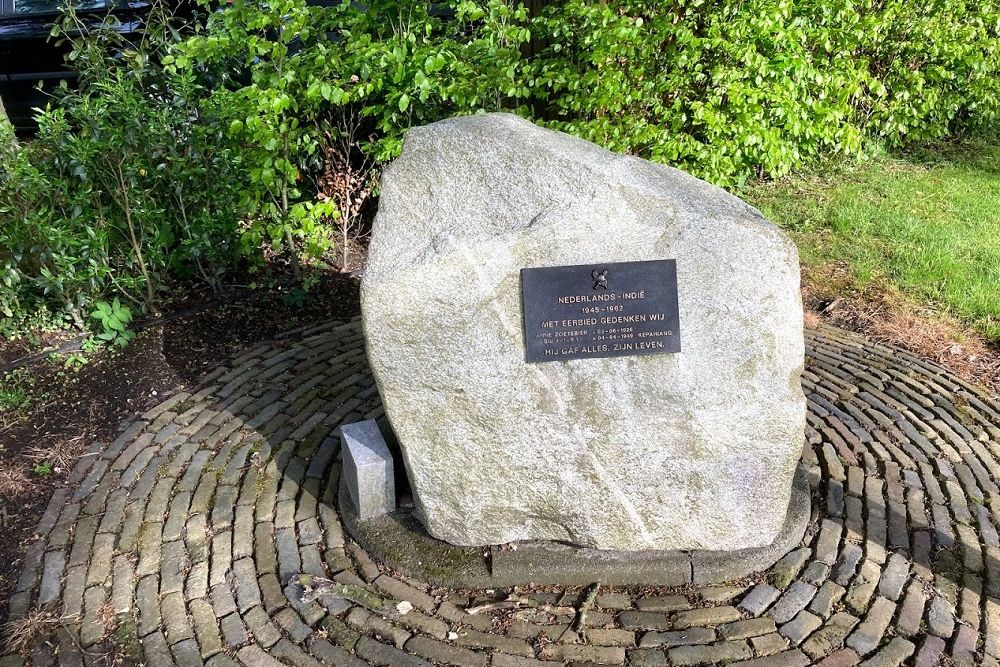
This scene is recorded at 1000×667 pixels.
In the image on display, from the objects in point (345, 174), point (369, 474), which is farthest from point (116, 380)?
point (345, 174)

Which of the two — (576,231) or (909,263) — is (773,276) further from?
(909,263)

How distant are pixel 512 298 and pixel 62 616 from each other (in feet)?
7.72

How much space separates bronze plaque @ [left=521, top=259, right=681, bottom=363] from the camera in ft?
9.30

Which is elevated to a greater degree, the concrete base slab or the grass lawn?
the grass lawn

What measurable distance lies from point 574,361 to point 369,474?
1.16m

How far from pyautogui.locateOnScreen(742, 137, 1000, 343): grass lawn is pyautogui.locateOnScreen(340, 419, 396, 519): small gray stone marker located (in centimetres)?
439

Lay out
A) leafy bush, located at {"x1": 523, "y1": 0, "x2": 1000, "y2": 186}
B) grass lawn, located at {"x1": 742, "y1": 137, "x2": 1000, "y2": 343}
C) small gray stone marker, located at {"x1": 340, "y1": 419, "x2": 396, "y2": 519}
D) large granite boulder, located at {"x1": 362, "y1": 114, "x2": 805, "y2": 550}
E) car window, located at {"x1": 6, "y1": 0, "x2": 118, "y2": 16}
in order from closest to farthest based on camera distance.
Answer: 1. large granite boulder, located at {"x1": 362, "y1": 114, "x2": 805, "y2": 550}
2. small gray stone marker, located at {"x1": 340, "y1": 419, "x2": 396, "y2": 519}
3. leafy bush, located at {"x1": 523, "y1": 0, "x2": 1000, "y2": 186}
4. grass lawn, located at {"x1": 742, "y1": 137, "x2": 1000, "y2": 343}
5. car window, located at {"x1": 6, "y1": 0, "x2": 118, "y2": 16}

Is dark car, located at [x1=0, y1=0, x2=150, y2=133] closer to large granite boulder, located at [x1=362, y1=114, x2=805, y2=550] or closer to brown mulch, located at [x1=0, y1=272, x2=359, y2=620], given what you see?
brown mulch, located at [x1=0, y1=272, x2=359, y2=620]

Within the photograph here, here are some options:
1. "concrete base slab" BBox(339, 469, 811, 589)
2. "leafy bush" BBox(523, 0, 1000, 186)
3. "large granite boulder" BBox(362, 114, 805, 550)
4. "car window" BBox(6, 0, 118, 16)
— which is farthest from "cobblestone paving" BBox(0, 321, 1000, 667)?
"car window" BBox(6, 0, 118, 16)

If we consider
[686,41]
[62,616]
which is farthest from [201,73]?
[62,616]

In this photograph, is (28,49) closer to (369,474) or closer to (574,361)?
(369,474)

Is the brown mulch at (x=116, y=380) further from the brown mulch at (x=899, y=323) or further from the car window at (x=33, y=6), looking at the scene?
the car window at (x=33, y=6)

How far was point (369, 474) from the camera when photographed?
11.1ft

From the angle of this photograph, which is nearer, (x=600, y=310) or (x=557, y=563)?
(x=600, y=310)
